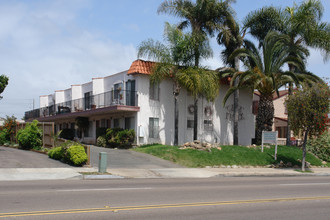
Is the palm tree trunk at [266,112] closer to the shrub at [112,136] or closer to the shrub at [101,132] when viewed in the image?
the shrub at [112,136]

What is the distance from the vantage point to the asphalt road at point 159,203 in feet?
26.2

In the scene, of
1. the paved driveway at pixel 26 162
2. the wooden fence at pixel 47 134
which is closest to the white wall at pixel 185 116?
the wooden fence at pixel 47 134

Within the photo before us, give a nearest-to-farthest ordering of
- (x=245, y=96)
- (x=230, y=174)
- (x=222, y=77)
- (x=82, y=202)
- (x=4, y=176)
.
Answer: (x=82, y=202) < (x=4, y=176) < (x=230, y=174) < (x=222, y=77) < (x=245, y=96)

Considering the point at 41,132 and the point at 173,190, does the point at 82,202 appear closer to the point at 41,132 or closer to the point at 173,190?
the point at 173,190

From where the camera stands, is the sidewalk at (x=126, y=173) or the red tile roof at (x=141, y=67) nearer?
the sidewalk at (x=126, y=173)

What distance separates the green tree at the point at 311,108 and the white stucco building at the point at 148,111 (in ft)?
31.4

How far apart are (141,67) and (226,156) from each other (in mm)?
9279

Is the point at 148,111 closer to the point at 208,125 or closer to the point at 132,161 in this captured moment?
the point at 208,125

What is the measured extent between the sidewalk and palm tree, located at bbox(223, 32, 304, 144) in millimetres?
7117

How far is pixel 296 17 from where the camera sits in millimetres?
28891

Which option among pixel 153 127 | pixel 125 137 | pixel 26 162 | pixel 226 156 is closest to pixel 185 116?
pixel 153 127

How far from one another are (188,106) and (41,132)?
472 inches

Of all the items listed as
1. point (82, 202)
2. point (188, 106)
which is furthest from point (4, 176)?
point (188, 106)

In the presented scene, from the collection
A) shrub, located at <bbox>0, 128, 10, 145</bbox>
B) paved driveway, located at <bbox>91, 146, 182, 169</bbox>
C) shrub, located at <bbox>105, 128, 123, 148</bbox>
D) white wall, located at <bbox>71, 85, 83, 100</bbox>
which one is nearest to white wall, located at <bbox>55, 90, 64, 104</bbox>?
white wall, located at <bbox>71, 85, 83, 100</bbox>
